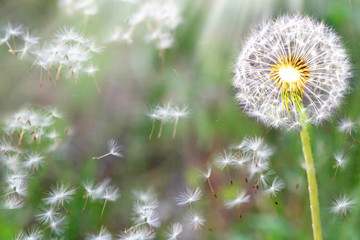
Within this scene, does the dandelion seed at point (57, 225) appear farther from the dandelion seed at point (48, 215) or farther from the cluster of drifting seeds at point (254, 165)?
the cluster of drifting seeds at point (254, 165)

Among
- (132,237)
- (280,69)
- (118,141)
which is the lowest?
(132,237)

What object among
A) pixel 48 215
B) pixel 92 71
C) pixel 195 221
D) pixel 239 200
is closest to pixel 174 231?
pixel 195 221

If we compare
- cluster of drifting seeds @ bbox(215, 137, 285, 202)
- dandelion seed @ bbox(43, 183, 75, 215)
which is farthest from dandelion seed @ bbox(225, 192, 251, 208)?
dandelion seed @ bbox(43, 183, 75, 215)

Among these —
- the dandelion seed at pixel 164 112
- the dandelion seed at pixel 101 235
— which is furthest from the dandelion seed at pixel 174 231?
the dandelion seed at pixel 164 112

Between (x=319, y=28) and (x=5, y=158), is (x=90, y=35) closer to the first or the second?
(x=5, y=158)

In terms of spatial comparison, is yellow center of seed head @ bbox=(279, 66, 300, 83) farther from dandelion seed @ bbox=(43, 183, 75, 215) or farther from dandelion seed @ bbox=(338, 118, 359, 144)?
dandelion seed @ bbox=(43, 183, 75, 215)

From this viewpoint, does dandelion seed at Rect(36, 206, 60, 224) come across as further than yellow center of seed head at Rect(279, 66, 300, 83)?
Yes

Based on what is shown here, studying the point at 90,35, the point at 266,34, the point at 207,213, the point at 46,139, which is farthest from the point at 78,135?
the point at 266,34

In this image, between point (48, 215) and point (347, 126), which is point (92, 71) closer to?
point (48, 215)
